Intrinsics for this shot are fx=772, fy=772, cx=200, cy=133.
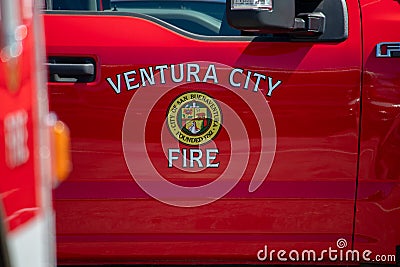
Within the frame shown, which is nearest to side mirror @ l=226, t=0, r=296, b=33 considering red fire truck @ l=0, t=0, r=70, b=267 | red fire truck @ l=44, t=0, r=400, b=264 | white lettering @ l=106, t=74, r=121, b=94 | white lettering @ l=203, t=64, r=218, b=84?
red fire truck @ l=44, t=0, r=400, b=264

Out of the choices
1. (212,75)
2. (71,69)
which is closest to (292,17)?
(212,75)

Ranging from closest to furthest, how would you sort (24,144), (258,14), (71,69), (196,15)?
(24,144) < (258,14) < (71,69) < (196,15)

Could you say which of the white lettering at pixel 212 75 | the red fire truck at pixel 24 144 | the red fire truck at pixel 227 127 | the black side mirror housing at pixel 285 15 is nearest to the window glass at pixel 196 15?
the red fire truck at pixel 227 127

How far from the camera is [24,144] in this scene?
1.78 metres

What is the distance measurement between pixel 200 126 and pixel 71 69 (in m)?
0.54

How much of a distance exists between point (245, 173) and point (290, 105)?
31 centimetres

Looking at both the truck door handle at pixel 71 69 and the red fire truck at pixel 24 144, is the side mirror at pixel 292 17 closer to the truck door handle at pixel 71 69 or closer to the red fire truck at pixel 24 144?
the truck door handle at pixel 71 69

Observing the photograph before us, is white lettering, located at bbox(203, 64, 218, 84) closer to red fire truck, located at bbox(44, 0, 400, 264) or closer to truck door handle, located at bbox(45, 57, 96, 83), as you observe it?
red fire truck, located at bbox(44, 0, 400, 264)

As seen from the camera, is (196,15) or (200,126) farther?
(196,15)

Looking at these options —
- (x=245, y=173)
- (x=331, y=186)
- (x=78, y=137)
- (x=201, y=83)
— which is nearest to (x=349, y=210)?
(x=331, y=186)

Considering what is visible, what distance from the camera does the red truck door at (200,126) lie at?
2947 mm

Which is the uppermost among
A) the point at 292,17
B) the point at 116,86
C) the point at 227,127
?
the point at 292,17

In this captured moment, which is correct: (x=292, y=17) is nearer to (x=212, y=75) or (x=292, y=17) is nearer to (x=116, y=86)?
(x=212, y=75)

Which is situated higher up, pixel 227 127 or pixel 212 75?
pixel 212 75
